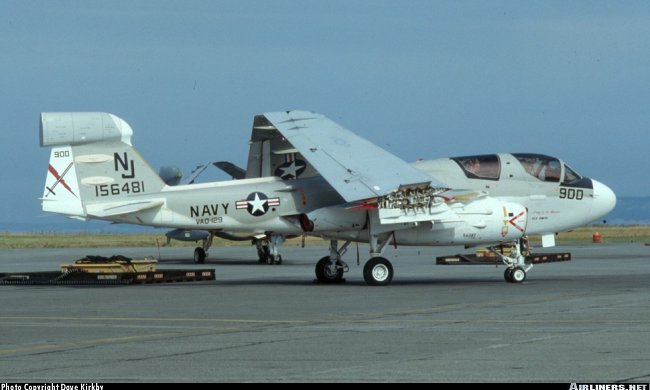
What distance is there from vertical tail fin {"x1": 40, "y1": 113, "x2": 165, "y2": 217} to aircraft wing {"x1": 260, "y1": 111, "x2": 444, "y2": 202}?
11.7ft

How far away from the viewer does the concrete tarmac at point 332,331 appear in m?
12.2

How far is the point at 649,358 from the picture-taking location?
1285 cm

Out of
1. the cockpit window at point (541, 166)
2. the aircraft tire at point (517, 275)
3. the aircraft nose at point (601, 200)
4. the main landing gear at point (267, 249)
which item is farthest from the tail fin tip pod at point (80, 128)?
the main landing gear at point (267, 249)

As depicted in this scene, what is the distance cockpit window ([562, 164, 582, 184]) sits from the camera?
29.1 metres

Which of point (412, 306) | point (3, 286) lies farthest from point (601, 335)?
point (3, 286)

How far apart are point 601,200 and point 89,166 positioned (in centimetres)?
1300

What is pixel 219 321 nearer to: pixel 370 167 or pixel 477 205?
pixel 370 167

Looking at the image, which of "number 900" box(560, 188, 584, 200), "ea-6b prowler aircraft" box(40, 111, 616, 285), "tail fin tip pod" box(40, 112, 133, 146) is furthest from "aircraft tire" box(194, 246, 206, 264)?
"number 900" box(560, 188, 584, 200)

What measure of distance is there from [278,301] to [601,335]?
9.11 m

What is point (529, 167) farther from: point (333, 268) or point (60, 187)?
point (60, 187)

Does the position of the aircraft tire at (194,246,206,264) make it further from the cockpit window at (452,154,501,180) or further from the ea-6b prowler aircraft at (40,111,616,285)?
the cockpit window at (452,154,501,180)

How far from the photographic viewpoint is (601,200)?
29422mm

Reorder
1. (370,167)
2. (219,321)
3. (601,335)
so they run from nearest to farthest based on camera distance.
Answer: (601,335), (219,321), (370,167)

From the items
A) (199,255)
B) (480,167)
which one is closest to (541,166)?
(480,167)
